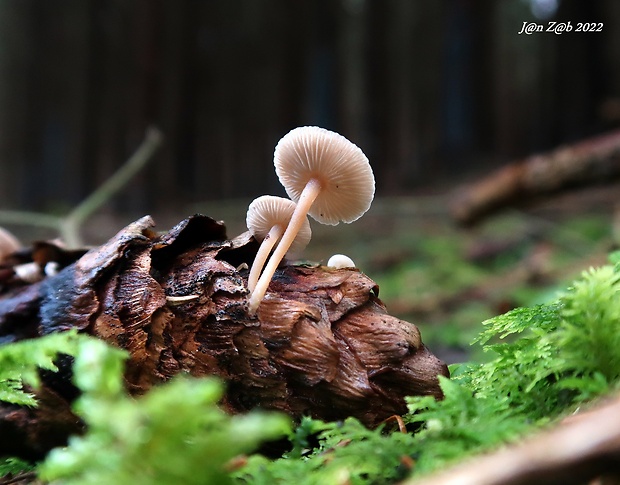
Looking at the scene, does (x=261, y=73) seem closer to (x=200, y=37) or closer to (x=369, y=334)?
(x=200, y=37)

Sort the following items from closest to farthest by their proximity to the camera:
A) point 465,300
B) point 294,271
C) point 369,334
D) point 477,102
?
point 369,334, point 294,271, point 465,300, point 477,102

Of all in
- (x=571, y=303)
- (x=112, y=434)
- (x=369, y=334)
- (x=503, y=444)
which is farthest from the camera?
(x=369, y=334)

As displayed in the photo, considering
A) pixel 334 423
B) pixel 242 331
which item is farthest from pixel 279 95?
pixel 334 423

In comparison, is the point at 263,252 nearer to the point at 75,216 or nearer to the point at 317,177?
the point at 317,177

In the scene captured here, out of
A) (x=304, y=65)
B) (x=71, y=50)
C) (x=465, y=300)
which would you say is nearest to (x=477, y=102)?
(x=304, y=65)

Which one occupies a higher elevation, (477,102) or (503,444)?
(477,102)
